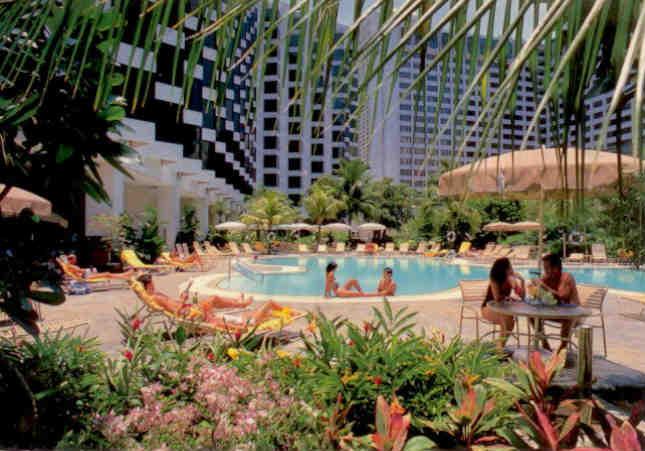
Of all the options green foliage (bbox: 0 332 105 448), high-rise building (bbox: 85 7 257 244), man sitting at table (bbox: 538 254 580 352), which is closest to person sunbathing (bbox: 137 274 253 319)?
green foliage (bbox: 0 332 105 448)

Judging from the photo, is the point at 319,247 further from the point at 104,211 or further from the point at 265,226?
the point at 104,211

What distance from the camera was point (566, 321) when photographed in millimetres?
5613

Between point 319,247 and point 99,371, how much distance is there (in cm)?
2935

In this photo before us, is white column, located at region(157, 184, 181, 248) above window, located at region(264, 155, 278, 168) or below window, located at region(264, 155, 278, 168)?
below

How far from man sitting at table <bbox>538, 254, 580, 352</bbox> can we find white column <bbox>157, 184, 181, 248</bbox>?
22.7m

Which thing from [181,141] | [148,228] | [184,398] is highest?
[181,141]

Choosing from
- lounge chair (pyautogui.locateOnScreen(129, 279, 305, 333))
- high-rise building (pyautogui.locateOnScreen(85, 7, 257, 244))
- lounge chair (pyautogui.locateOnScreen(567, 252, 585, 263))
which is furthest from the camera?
lounge chair (pyautogui.locateOnScreen(567, 252, 585, 263))

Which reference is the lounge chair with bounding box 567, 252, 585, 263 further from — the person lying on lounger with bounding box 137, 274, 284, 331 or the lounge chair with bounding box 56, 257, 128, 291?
the person lying on lounger with bounding box 137, 274, 284, 331

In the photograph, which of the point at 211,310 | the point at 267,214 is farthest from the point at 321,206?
the point at 211,310

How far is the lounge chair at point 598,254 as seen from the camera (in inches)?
964

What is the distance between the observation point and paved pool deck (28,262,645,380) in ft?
21.3

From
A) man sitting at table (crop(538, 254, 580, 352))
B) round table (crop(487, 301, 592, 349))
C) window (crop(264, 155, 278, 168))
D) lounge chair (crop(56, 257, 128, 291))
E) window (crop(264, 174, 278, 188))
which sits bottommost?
lounge chair (crop(56, 257, 128, 291))

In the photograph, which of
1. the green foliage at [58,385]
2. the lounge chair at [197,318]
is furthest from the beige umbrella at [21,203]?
the green foliage at [58,385]

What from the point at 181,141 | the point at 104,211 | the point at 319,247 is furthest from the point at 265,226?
the point at 104,211
